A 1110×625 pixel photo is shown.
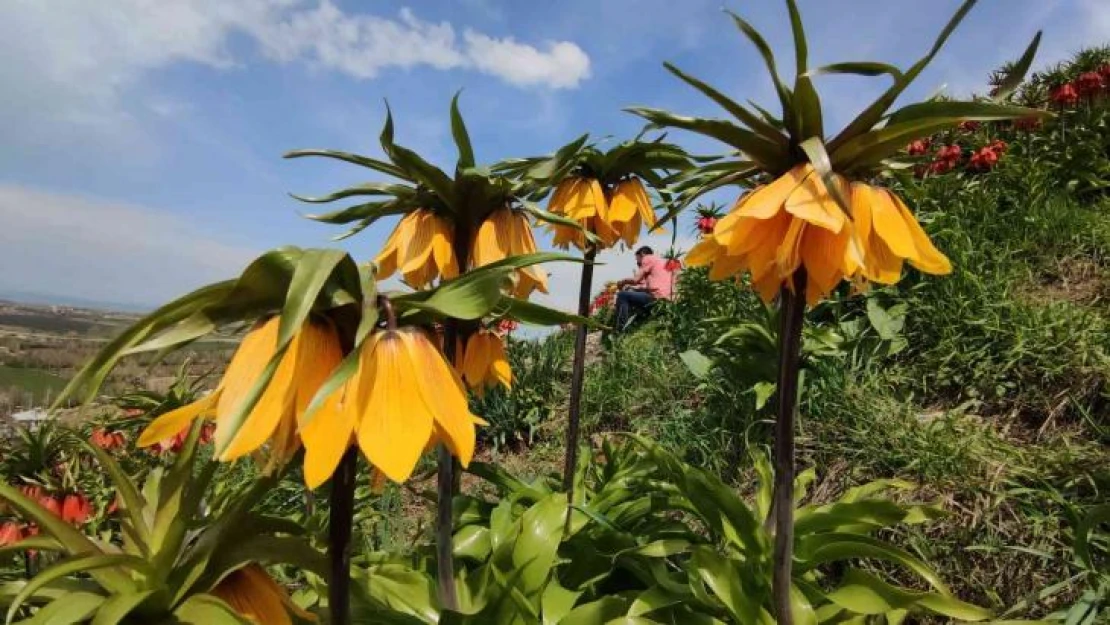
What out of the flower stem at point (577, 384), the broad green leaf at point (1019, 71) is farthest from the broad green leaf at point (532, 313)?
the flower stem at point (577, 384)

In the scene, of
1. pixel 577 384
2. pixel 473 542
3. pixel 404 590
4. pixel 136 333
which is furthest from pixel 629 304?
pixel 136 333

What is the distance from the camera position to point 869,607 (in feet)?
5.62

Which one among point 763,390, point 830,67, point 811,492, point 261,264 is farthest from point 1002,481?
point 261,264

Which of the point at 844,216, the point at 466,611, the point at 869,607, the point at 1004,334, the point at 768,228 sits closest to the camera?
the point at 844,216

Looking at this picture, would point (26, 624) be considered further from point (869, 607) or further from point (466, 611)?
point (869, 607)

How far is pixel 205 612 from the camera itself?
1030 millimetres

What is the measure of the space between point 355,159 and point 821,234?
1.18 metres

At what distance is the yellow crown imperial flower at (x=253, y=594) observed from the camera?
1.11 m

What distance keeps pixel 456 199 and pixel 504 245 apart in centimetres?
19

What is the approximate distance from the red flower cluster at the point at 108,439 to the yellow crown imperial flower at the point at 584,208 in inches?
97.7

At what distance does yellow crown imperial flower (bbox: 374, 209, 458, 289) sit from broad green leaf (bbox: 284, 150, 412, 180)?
13cm

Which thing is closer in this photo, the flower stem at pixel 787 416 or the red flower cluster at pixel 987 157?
the flower stem at pixel 787 416

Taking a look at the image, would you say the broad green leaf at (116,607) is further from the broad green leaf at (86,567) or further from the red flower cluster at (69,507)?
the red flower cluster at (69,507)

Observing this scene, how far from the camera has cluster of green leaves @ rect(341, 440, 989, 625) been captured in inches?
67.4
